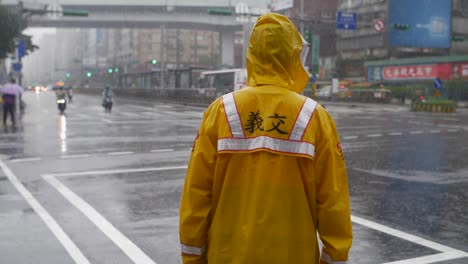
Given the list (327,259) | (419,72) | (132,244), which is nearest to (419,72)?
(419,72)

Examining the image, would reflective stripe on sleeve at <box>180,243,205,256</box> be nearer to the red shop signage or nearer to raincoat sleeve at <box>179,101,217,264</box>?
raincoat sleeve at <box>179,101,217,264</box>

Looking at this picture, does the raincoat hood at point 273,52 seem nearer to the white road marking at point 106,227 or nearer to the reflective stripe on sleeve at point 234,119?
the reflective stripe on sleeve at point 234,119

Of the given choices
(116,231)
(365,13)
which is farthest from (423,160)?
(365,13)

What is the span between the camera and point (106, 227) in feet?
23.8

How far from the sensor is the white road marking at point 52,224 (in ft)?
19.9

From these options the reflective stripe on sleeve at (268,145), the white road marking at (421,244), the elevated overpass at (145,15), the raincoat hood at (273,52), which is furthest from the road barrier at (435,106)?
the reflective stripe on sleeve at (268,145)

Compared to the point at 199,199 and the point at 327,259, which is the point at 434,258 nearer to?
the point at 327,259

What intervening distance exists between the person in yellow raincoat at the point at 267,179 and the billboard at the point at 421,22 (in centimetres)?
5891

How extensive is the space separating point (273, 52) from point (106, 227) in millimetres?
4855

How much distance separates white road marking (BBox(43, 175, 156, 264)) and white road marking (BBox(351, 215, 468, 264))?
2.48m

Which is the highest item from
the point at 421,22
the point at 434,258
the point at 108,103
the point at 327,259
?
the point at 421,22

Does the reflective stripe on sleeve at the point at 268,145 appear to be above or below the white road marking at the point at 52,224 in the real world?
above

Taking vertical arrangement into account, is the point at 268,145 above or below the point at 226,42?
below

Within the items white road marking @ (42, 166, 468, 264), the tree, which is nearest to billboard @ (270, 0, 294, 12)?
the tree
